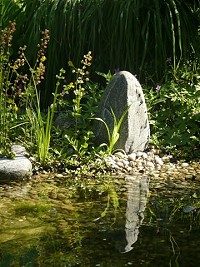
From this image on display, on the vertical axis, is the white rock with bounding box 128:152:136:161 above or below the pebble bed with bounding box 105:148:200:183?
above

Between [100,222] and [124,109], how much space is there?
2022mm

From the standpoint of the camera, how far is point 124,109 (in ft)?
19.9

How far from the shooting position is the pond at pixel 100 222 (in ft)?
11.7

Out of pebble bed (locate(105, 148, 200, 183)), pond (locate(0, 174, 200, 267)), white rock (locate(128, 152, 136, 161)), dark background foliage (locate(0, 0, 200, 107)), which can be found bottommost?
pond (locate(0, 174, 200, 267))

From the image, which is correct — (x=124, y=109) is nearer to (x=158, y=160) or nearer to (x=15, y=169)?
(x=158, y=160)

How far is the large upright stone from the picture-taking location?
6.07m

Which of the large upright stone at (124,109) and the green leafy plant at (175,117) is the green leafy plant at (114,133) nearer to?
the large upright stone at (124,109)

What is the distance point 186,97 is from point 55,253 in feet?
11.4

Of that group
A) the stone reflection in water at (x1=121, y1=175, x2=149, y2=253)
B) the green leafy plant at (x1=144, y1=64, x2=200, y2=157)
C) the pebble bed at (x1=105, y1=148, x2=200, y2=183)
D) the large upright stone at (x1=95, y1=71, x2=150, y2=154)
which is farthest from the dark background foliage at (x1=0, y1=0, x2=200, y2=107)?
the stone reflection in water at (x1=121, y1=175, x2=149, y2=253)

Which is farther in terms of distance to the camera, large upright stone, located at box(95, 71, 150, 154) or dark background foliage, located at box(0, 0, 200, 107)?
dark background foliage, located at box(0, 0, 200, 107)

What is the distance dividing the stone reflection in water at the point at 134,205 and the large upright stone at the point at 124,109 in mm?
604

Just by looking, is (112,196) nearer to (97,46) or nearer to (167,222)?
(167,222)

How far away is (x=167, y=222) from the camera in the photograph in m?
4.22

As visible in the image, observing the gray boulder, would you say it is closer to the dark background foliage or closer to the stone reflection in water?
the stone reflection in water
